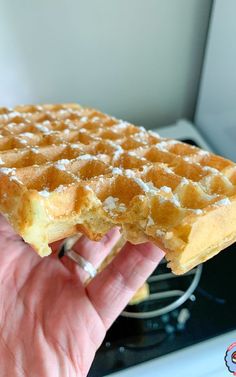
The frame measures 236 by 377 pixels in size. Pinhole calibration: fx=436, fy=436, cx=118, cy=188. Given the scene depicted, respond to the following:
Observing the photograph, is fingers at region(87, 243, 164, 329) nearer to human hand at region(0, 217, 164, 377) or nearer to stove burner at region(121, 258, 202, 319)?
human hand at region(0, 217, 164, 377)

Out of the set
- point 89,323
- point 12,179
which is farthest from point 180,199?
point 89,323

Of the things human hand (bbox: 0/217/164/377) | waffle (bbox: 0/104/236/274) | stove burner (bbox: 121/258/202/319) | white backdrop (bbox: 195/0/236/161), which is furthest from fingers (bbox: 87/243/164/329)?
white backdrop (bbox: 195/0/236/161)

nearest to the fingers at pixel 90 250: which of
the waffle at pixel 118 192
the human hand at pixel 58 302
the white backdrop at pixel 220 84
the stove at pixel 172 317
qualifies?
the human hand at pixel 58 302

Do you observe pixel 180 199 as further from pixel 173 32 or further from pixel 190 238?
pixel 173 32

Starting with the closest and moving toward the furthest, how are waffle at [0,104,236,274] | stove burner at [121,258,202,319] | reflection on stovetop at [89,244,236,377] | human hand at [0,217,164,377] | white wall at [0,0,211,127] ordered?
waffle at [0,104,236,274] < human hand at [0,217,164,377] < reflection on stovetop at [89,244,236,377] < stove burner at [121,258,202,319] < white wall at [0,0,211,127]

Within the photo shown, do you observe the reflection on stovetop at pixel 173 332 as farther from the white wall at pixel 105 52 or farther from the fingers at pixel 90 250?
the white wall at pixel 105 52
